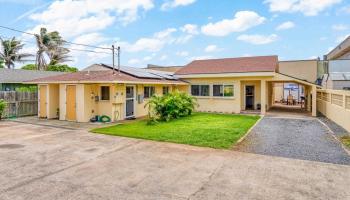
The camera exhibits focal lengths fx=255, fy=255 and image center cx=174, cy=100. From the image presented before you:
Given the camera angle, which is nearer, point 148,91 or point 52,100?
point 52,100

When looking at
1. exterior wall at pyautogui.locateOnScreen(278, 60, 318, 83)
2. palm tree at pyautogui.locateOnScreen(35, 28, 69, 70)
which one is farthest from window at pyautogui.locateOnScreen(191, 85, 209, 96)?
palm tree at pyautogui.locateOnScreen(35, 28, 69, 70)

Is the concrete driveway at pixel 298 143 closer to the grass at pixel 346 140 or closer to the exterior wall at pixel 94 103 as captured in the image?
the grass at pixel 346 140

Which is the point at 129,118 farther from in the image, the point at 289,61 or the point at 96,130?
the point at 289,61

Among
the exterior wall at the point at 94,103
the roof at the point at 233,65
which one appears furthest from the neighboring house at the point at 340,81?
the exterior wall at the point at 94,103

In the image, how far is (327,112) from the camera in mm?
15703

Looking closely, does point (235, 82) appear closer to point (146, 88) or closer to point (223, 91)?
point (223, 91)

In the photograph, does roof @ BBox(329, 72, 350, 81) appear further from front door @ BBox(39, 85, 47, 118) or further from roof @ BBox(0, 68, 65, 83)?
roof @ BBox(0, 68, 65, 83)

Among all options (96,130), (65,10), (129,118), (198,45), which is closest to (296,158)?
(96,130)

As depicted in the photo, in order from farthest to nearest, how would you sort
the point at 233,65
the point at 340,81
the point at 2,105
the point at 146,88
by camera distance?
the point at 233,65 < the point at 340,81 < the point at 146,88 < the point at 2,105

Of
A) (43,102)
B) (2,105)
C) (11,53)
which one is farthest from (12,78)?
(11,53)

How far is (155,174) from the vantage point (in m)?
5.93

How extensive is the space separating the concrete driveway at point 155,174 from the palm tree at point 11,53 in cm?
3371

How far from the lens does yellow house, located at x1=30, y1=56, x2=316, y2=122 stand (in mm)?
14117

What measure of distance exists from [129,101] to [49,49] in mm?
28170
